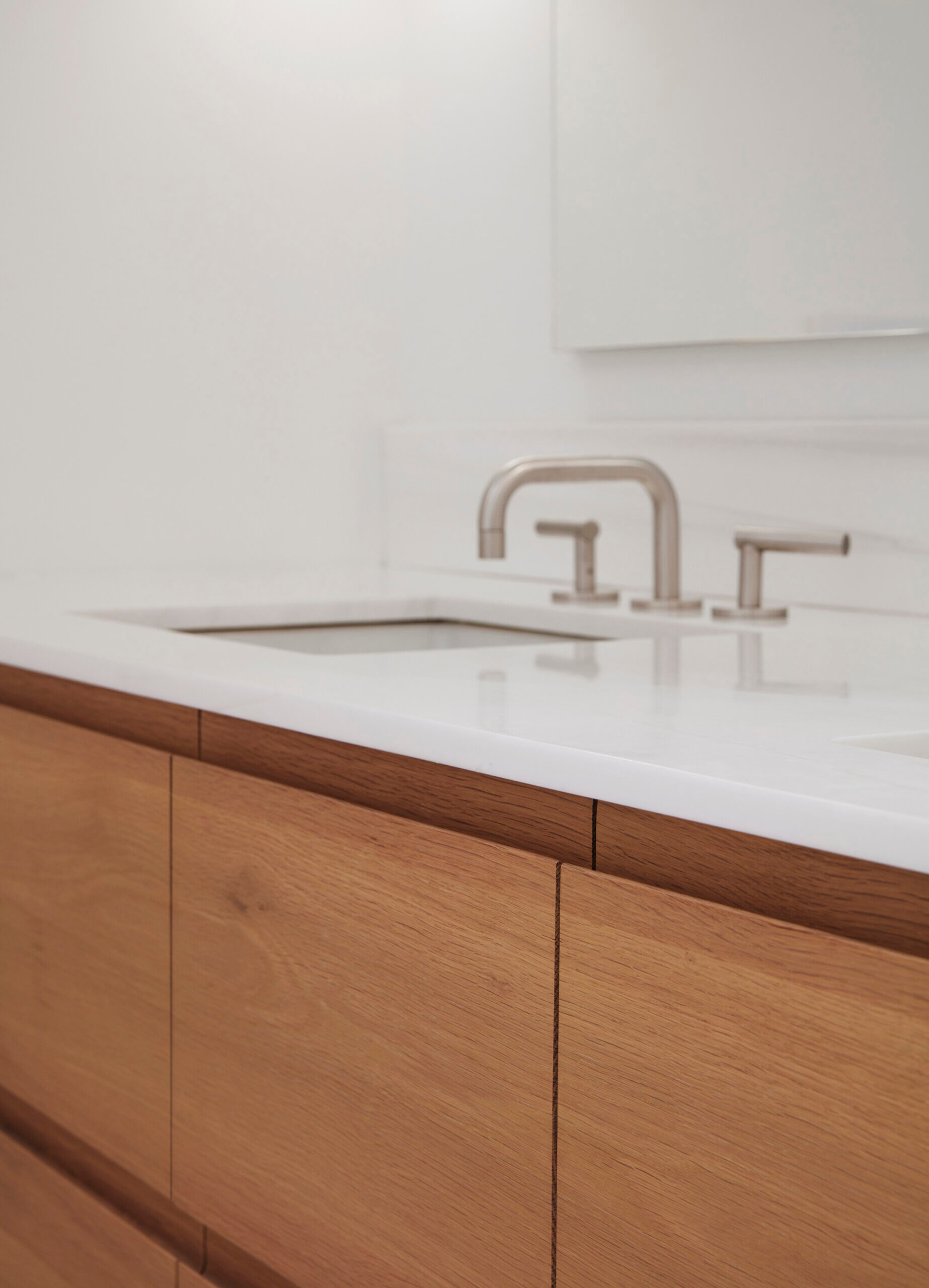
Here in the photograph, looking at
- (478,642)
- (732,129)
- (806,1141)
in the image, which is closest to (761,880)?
(806,1141)

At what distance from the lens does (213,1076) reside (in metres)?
1.01

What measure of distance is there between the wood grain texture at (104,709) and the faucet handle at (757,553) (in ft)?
1.77

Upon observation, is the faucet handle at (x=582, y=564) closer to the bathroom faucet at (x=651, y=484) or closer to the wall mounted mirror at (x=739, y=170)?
the bathroom faucet at (x=651, y=484)

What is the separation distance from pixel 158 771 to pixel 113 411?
35.3 inches

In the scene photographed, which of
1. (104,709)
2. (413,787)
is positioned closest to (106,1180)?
(104,709)

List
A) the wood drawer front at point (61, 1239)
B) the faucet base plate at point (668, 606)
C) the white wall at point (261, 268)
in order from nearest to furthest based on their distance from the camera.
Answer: the wood drawer front at point (61, 1239) < the faucet base plate at point (668, 606) < the white wall at point (261, 268)

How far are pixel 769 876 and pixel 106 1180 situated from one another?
762 millimetres

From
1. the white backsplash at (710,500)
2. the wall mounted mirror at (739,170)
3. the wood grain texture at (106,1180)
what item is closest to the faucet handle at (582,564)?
the white backsplash at (710,500)

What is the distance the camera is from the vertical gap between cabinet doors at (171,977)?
104 centimetres

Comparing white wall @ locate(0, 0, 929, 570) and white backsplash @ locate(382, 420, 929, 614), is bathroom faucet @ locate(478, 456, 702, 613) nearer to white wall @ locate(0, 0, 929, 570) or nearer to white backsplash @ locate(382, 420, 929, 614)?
white backsplash @ locate(382, 420, 929, 614)

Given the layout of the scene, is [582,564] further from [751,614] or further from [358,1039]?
[358,1039]

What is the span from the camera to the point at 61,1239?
126cm

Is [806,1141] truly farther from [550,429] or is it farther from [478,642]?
[550,429]

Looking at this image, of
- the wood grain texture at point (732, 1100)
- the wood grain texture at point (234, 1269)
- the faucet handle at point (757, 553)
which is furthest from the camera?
the faucet handle at point (757, 553)
